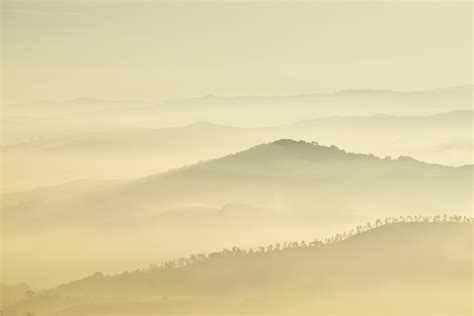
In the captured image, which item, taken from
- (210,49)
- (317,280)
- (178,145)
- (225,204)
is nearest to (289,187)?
(225,204)

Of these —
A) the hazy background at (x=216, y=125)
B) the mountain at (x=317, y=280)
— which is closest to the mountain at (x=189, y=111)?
the hazy background at (x=216, y=125)

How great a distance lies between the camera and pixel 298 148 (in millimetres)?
3188

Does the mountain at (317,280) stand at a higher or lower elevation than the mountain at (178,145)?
lower

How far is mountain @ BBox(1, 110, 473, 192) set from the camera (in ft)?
10.5

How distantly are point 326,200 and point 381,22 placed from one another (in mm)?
851

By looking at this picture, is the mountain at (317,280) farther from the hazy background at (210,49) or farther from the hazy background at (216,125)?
the hazy background at (210,49)

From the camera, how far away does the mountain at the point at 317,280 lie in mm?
3141

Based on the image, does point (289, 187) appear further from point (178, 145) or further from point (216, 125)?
point (178, 145)

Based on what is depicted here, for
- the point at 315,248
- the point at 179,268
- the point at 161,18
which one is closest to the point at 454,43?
the point at 315,248

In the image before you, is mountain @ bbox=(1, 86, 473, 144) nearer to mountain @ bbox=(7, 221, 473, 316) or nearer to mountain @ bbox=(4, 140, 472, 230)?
mountain @ bbox=(4, 140, 472, 230)

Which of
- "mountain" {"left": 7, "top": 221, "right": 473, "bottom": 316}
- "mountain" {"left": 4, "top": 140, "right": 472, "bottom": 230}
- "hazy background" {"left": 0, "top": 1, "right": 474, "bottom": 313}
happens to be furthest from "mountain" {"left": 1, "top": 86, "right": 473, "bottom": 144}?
"mountain" {"left": 7, "top": 221, "right": 473, "bottom": 316}

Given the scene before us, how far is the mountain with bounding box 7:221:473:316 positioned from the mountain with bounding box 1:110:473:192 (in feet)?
1.26

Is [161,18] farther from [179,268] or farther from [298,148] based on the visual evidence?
[179,268]

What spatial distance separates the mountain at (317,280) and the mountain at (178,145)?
383 millimetres
